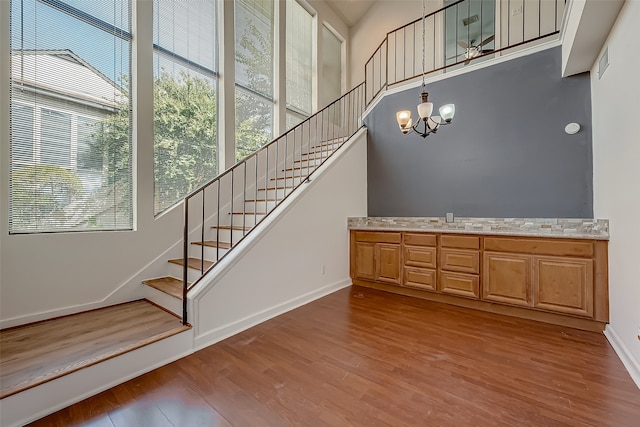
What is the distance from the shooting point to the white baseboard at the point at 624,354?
6.24 ft

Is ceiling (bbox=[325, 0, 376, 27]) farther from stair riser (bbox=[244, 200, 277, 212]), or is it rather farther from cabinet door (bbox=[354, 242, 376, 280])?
cabinet door (bbox=[354, 242, 376, 280])

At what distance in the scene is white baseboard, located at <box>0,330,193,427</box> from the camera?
1548mm

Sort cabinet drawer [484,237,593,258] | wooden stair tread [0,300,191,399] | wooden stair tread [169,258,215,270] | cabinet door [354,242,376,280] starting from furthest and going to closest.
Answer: cabinet door [354,242,376,280] → wooden stair tread [169,258,215,270] → cabinet drawer [484,237,593,258] → wooden stair tread [0,300,191,399]

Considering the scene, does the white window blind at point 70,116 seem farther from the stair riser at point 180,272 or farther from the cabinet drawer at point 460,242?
the cabinet drawer at point 460,242

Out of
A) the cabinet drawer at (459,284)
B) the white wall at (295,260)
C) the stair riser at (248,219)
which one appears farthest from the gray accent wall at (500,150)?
the stair riser at (248,219)

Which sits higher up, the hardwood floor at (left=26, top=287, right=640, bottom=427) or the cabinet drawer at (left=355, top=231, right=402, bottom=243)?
the cabinet drawer at (left=355, top=231, right=402, bottom=243)

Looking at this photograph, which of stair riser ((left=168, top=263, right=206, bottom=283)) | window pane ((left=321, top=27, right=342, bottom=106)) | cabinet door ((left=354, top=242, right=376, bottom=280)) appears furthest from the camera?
window pane ((left=321, top=27, right=342, bottom=106))

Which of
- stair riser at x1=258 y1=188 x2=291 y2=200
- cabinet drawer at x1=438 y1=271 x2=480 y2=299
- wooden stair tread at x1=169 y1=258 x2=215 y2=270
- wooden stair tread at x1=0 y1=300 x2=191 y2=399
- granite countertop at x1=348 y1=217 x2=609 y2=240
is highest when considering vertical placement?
stair riser at x1=258 y1=188 x2=291 y2=200

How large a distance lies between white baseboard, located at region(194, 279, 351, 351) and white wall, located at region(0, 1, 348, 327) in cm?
134

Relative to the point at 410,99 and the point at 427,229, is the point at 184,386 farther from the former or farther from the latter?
the point at 410,99

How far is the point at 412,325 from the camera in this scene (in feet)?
9.46

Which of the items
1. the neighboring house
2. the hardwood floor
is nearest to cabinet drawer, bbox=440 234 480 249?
the hardwood floor

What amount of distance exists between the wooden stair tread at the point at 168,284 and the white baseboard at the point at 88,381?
0.54 m

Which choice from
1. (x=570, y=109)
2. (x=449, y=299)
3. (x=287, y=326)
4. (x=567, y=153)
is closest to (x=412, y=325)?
(x=449, y=299)
